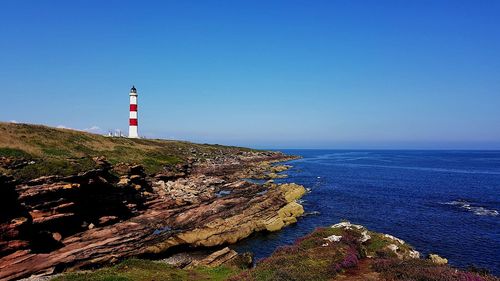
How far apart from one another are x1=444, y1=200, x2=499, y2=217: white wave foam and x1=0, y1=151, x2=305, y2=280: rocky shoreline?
95.8 feet

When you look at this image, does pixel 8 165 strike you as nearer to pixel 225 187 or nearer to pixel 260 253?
pixel 260 253

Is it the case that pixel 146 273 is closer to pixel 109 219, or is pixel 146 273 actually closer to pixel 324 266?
pixel 324 266

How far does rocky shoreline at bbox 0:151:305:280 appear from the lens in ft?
97.9

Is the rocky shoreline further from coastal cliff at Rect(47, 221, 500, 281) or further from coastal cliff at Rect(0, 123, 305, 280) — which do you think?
coastal cliff at Rect(47, 221, 500, 281)

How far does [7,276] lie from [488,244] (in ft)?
155

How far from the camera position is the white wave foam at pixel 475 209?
177ft

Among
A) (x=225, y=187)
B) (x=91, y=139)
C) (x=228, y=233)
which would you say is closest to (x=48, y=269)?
(x=228, y=233)

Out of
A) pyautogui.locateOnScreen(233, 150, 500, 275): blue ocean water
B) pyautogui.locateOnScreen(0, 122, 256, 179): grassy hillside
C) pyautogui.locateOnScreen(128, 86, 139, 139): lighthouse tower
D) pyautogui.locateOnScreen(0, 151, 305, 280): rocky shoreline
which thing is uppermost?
pyautogui.locateOnScreen(128, 86, 139, 139): lighthouse tower

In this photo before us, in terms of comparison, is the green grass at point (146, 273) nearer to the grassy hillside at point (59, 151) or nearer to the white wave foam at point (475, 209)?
the grassy hillside at point (59, 151)

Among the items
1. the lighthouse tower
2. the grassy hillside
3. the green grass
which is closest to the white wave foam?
the green grass

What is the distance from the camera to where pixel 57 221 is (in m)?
35.0

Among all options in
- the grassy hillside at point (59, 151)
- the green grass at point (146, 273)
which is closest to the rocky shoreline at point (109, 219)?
the grassy hillside at point (59, 151)

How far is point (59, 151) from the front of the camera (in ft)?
192

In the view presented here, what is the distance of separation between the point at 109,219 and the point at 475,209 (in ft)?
187
